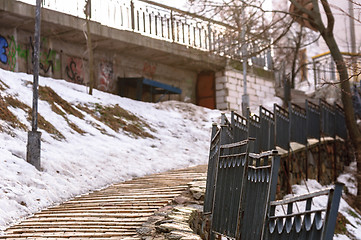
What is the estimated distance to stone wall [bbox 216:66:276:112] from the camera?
915 inches

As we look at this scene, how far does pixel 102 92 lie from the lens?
60.6ft

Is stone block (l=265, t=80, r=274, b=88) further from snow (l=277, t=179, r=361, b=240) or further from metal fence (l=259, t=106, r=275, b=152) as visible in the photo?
metal fence (l=259, t=106, r=275, b=152)

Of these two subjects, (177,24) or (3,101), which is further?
(177,24)

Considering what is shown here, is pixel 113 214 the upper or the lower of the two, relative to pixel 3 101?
lower

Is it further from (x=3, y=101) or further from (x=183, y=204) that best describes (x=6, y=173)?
(x=3, y=101)

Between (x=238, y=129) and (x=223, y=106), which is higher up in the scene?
(x=223, y=106)

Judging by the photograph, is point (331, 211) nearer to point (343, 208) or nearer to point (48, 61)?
point (343, 208)

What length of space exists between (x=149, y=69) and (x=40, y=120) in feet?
31.5

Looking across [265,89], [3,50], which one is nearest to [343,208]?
[3,50]

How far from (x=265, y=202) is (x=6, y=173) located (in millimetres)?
5310

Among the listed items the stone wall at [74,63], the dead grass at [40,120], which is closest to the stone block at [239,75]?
the stone wall at [74,63]

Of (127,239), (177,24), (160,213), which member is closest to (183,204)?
(160,213)

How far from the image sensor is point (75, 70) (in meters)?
18.8

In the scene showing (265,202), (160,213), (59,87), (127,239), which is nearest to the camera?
(265,202)
